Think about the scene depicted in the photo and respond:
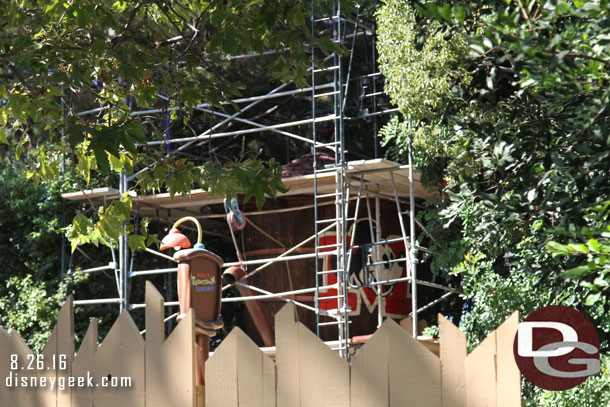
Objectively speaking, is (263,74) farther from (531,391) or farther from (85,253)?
(531,391)

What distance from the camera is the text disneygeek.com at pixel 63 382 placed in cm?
402

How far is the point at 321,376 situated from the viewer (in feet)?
12.2

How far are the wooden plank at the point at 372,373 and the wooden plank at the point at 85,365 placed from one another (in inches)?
48.9

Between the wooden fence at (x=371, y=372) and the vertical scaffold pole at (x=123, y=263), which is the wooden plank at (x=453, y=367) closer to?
the wooden fence at (x=371, y=372)

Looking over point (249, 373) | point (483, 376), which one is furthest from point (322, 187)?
point (483, 376)

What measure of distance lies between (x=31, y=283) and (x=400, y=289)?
6726mm

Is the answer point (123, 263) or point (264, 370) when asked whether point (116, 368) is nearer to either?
point (264, 370)

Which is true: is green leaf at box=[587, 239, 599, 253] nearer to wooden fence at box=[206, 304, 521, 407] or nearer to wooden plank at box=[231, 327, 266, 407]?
wooden fence at box=[206, 304, 521, 407]

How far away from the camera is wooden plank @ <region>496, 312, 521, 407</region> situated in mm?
3502

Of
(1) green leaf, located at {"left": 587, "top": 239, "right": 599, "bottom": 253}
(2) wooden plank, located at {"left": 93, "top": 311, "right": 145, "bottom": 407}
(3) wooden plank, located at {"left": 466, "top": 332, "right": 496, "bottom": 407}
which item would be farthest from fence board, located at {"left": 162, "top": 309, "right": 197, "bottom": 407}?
(1) green leaf, located at {"left": 587, "top": 239, "right": 599, "bottom": 253}

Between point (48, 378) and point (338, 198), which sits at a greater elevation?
point (338, 198)

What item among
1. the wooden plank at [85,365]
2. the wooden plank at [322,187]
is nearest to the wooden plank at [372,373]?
the wooden plank at [85,365]

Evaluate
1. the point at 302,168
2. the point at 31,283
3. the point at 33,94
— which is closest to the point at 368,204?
the point at 302,168

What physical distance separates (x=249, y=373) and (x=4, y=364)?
1326 millimetres
